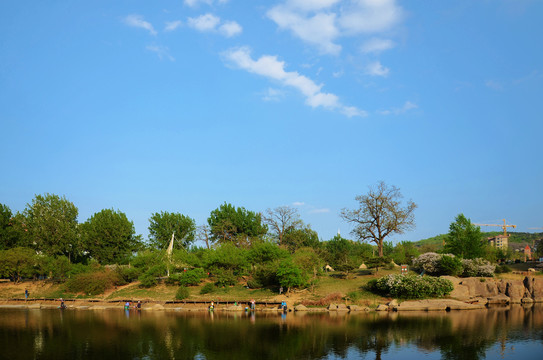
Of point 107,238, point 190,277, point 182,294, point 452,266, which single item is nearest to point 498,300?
point 452,266

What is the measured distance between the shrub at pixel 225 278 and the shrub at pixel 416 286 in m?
23.9

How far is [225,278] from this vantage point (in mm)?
63250

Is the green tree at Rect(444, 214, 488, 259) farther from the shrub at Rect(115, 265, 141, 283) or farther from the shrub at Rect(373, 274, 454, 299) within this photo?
the shrub at Rect(115, 265, 141, 283)

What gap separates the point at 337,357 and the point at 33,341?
27.4 metres

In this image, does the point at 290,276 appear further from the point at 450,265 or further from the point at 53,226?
the point at 53,226

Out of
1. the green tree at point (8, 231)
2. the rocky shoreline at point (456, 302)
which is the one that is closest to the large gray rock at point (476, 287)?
the rocky shoreline at point (456, 302)

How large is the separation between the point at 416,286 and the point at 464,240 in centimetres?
2703

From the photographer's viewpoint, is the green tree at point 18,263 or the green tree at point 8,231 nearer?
the green tree at point 18,263

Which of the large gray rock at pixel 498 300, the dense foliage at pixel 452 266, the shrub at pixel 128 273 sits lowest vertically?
the large gray rock at pixel 498 300

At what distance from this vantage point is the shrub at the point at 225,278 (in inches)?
2491

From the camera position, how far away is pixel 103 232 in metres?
87.1

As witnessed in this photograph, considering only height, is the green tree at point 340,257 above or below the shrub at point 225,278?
above

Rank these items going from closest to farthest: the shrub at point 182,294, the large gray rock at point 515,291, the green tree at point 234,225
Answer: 1. the large gray rock at point 515,291
2. the shrub at point 182,294
3. the green tree at point 234,225

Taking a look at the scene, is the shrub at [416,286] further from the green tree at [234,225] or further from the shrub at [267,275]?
the green tree at [234,225]
